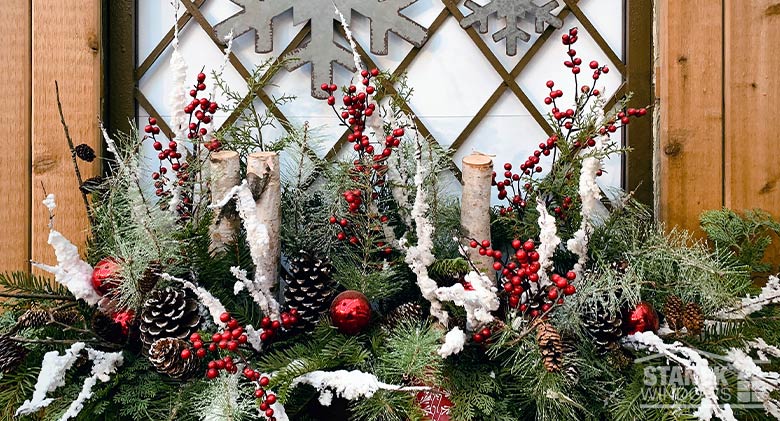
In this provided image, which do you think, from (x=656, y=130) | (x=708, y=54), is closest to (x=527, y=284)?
(x=656, y=130)

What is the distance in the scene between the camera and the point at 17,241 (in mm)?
1020

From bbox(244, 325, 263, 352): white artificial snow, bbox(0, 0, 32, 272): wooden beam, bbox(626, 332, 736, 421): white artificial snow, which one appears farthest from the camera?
bbox(0, 0, 32, 272): wooden beam

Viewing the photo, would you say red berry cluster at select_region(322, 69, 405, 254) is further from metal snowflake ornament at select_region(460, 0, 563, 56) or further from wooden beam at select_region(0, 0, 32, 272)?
wooden beam at select_region(0, 0, 32, 272)

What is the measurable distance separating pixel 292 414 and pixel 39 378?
282mm

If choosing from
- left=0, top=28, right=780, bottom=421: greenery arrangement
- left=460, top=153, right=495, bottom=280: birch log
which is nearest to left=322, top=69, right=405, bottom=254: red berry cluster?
left=0, top=28, right=780, bottom=421: greenery arrangement

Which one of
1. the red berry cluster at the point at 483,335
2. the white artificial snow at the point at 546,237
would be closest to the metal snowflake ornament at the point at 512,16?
the white artificial snow at the point at 546,237

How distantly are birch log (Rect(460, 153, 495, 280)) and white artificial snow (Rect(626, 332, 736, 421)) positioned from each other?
0.21 meters

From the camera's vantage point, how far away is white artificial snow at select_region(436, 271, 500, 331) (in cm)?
73

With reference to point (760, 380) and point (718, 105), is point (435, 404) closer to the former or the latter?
point (760, 380)

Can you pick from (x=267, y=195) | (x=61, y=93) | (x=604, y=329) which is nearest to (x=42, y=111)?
(x=61, y=93)

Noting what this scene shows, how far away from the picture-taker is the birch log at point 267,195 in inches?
32.2

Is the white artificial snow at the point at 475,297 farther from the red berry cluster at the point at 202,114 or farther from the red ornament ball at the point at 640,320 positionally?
the red berry cluster at the point at 202,114

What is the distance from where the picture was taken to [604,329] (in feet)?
2.57

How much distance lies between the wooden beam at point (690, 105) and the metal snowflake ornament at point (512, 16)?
19 cm
